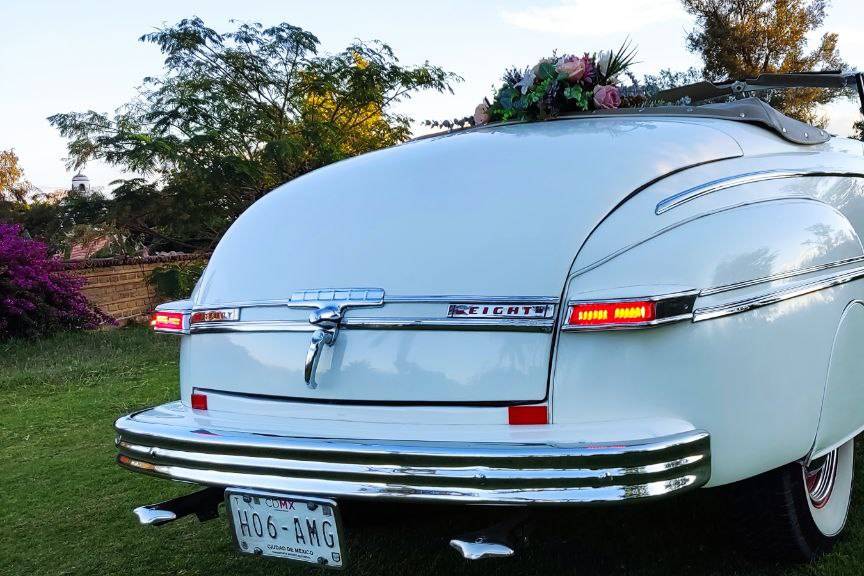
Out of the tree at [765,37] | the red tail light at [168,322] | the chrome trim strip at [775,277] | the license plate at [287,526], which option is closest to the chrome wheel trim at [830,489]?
the chrome trim strip at [775,277]

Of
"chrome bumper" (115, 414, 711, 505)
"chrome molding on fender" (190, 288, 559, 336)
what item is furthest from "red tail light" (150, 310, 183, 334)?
"chrome bumper" (115, 414, 711, 505)

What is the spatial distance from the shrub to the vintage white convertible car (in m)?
10.3

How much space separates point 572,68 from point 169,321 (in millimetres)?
1694

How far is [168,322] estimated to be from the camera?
2.70 meters

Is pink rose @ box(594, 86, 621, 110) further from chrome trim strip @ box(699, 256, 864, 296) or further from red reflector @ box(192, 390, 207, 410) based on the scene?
red reflector @ box(192, 390, 207, 410)

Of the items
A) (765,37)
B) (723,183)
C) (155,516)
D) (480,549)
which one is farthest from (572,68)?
(765,37)

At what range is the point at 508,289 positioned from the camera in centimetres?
204

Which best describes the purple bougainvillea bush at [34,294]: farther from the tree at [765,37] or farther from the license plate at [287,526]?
the tree at [765,37]

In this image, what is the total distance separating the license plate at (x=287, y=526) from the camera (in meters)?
2.05

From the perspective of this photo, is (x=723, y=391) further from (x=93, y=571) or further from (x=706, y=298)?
(x=93, y=571)

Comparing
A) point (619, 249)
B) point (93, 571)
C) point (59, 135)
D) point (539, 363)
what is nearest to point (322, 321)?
point (539, 363)

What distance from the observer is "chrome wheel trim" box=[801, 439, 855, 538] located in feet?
8.32

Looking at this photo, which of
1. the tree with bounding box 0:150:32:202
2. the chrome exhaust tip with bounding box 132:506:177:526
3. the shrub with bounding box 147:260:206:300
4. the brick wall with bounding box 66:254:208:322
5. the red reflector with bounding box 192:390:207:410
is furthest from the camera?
the tree with bounding box 0:150:32:202

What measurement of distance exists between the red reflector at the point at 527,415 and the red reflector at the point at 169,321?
1.18 metres
